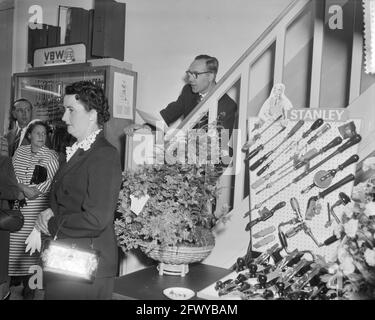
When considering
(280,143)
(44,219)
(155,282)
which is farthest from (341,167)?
(44,219)

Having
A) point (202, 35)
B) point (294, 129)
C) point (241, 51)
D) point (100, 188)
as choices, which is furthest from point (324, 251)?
point (202, 35)

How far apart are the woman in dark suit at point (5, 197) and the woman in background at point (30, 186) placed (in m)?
0.04

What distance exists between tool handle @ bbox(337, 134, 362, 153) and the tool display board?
0.03ft

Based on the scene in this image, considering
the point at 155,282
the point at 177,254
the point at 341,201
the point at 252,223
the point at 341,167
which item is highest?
the point at 341,167

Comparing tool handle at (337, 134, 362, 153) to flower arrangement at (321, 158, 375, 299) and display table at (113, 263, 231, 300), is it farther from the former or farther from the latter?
display table at (113, 263, 231, 300)

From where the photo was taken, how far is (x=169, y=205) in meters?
1.58

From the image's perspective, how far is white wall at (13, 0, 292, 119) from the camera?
246 centimetres

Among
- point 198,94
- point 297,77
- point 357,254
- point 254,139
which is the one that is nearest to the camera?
point 357,254

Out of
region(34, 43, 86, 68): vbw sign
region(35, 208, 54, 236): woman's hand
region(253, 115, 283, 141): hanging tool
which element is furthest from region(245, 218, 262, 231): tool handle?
region(34, 43, 86, 68): vbw sign

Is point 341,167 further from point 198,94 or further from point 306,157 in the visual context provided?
point 198,94

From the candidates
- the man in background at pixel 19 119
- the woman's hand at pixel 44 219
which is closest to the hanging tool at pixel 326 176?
the woman's hand at pixel 44 219

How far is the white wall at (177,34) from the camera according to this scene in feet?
8.07

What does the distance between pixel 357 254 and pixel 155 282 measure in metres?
0.72
